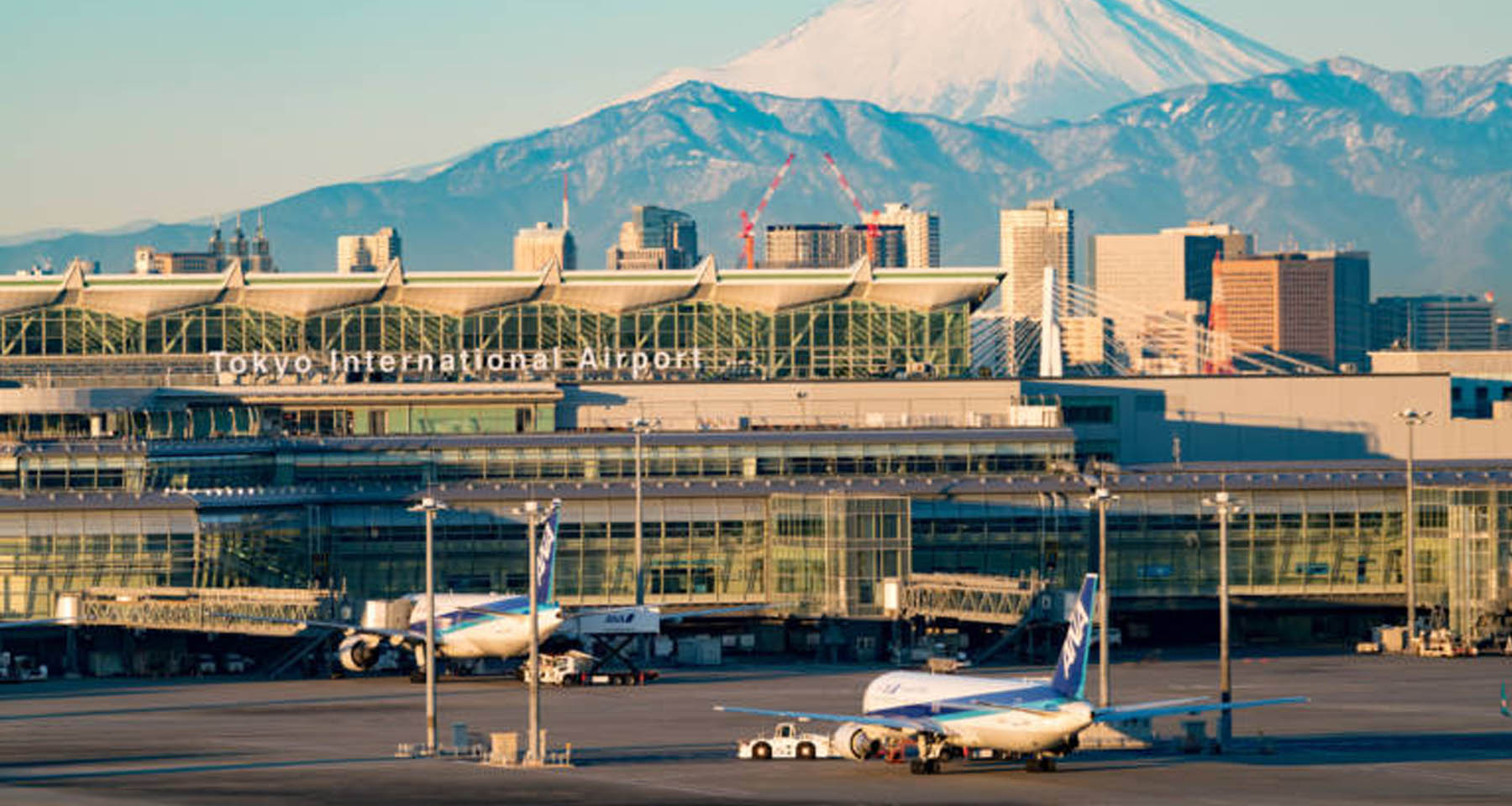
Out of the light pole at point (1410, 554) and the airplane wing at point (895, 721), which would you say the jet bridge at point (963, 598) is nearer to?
the light pole at point (1410, 554)

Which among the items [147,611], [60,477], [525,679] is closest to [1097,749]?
[525,679]

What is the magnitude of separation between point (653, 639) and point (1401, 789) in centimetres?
8778

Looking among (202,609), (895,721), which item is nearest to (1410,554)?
(895,721)

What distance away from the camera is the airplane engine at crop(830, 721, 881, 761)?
115688 mm

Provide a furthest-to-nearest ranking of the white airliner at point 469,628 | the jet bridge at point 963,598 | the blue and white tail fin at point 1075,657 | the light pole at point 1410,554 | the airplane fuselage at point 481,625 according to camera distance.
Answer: the light pole at point 1410,554 < the jet bridge at point 963,598 < the airplane fuselage at point 481,625 < the white airliner at point 469,628 < the blue and white tail fin at point 1075,657

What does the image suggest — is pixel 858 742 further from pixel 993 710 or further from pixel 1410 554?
pixel 1410 554

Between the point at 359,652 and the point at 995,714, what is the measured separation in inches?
2619

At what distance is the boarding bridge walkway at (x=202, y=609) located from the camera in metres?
168

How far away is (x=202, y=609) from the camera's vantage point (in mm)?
168625

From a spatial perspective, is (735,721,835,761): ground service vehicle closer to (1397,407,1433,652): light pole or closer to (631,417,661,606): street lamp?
(631,417,661,606): street lamp

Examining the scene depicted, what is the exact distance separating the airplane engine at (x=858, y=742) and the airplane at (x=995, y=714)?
0.04 meters

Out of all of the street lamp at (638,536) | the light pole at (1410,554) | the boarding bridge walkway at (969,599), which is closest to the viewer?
the boarding bridge walkway at (969,599)

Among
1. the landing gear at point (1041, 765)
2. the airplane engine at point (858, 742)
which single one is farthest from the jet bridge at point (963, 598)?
the landing gear at point (1041, 765)

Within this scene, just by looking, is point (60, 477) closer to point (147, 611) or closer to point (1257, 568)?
point (147, 611)
